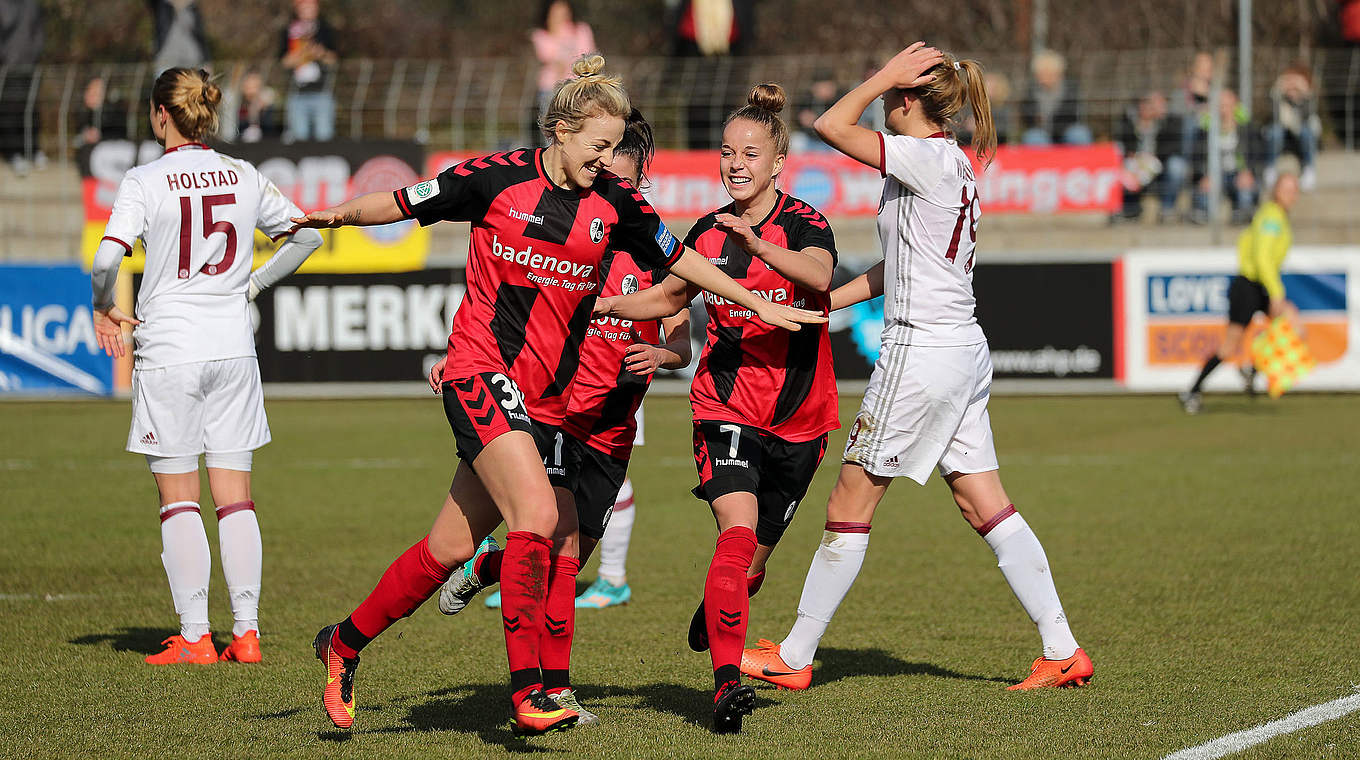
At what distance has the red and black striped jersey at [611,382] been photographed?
5.39 m

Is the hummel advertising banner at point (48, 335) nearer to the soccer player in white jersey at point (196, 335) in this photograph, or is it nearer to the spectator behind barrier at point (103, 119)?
the spectator behind barrier at point (103, 119)

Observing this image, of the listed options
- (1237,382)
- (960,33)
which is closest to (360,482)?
(1237,382)

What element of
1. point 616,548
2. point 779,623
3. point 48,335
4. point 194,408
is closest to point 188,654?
point 194,408

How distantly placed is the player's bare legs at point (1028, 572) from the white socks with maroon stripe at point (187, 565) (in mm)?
2896

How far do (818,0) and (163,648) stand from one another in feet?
103

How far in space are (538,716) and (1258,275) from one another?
11.7 meters

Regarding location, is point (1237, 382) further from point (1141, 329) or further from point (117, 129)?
point (117, 129)

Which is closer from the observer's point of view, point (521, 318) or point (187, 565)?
point (521, 318)

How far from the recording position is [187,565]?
20.0ft

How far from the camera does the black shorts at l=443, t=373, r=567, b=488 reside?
4.57 metres

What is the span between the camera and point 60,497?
10.3m

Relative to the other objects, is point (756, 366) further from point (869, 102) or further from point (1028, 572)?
point (1028, 572)

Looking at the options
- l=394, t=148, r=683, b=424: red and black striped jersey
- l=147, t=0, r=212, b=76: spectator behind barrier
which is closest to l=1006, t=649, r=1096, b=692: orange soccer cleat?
l=394, t=148, r=683, b=424: red and black striped jersey

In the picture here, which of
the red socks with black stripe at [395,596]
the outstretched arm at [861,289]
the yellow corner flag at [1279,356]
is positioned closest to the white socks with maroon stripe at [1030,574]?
the outstretched arm at [861,289]
